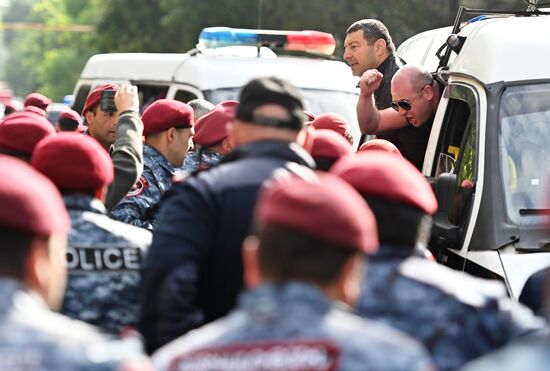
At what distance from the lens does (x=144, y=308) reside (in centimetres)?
405

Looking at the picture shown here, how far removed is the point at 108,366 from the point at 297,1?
29.9 meters

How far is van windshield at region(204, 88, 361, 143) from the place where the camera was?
10.3 metres

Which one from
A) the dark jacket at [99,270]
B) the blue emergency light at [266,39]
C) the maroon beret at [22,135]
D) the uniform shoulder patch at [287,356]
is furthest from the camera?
the blue emergency light at [266,39]

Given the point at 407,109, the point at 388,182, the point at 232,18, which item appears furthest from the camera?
the point at 232,18

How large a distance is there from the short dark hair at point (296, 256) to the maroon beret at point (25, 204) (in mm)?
498

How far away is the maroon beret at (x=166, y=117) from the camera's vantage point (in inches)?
263

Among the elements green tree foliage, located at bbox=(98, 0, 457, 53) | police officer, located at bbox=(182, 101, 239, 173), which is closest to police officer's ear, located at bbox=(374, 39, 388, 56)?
police officer, located at bbox=(182, 101, 239, 173)

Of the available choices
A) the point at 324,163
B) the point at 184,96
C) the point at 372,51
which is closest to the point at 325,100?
the point at 184,96

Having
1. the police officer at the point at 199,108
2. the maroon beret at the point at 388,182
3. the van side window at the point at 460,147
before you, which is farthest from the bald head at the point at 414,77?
the maroon beret at the point at 388,182

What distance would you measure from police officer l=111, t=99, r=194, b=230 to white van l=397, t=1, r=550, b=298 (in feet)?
4.28

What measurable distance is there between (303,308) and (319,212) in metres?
0.21

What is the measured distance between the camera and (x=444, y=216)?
6.56 meters

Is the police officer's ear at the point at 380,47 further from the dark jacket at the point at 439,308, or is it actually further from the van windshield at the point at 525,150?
the dark jacket at the point at 439,308

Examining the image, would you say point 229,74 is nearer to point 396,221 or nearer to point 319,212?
point 396,221
